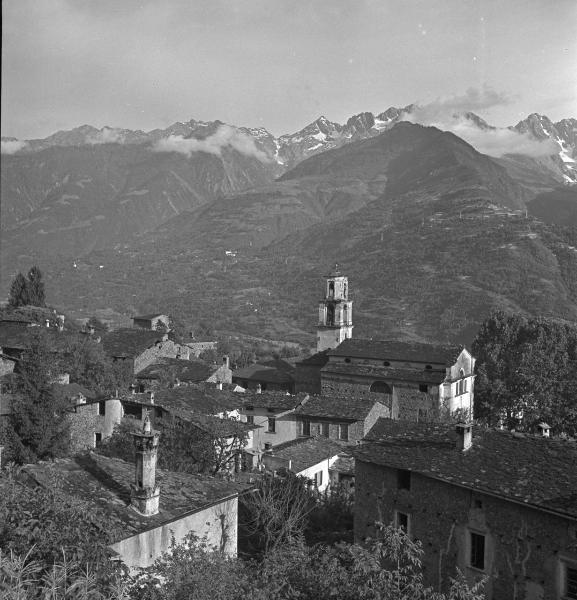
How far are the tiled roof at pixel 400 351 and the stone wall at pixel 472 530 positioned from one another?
24.1 meters

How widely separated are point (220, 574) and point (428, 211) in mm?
170465

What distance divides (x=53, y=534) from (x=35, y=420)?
18.8m

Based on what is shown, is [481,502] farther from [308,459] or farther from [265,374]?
[265,374]

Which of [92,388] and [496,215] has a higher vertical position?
[496,215]

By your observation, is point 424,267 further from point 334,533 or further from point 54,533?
point 54,533

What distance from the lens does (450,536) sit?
17562mm

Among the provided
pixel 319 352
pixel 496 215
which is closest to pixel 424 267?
pixel 496 215

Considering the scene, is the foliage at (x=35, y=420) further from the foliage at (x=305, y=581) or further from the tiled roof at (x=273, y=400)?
the foliage at (x=305, y=581)

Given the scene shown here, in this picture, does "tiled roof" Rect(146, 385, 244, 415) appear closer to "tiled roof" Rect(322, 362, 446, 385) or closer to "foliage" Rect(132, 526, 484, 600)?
"tiled roof" Rect(322, 362, 446, 385)

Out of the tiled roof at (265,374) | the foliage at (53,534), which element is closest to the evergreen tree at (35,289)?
the tiled roof at (265,374)

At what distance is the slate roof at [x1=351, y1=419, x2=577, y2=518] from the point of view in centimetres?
1602

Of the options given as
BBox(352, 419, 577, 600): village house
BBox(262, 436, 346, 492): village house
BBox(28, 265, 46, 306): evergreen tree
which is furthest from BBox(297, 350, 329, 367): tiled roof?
BBox(28, 265, 46, 306): evergreen tree

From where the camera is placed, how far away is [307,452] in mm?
29312

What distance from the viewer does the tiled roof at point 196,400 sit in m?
31.6
